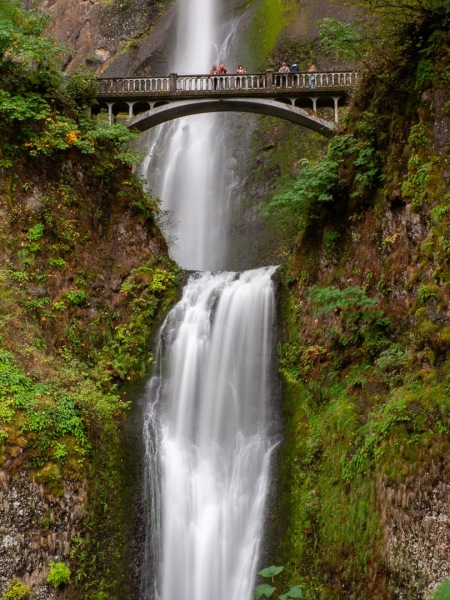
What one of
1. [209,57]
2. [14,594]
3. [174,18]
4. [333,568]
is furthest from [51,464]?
[174,18]

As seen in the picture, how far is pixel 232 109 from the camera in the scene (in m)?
16.9

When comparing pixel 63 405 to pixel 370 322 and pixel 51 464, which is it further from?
pixel 370 322

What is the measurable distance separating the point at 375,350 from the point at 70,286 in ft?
23.6

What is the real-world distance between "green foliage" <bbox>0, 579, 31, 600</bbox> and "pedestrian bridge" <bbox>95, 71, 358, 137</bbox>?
1215 centimetres

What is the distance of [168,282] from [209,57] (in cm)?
1721

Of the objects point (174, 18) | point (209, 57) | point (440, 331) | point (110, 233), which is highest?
point (174, 18)

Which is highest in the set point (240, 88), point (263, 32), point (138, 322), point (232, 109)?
point (263, 32)

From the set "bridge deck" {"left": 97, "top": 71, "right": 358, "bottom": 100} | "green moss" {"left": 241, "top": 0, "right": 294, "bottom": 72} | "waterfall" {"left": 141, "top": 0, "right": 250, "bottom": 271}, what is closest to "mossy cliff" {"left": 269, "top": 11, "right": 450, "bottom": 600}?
"bridge deck" {"left": 97, "top": 71, "right": 358, "bottom": 100}

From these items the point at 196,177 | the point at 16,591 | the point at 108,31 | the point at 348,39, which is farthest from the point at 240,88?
the point at 108,31

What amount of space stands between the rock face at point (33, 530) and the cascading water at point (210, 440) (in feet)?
5.09

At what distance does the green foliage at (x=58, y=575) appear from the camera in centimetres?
889

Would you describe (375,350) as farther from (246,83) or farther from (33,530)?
(246,83)

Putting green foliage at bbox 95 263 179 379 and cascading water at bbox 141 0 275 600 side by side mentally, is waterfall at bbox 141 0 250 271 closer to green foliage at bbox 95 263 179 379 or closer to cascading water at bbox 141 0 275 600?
green foliage at bbox 95 263 179 379

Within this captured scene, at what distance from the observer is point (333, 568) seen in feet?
27.7
